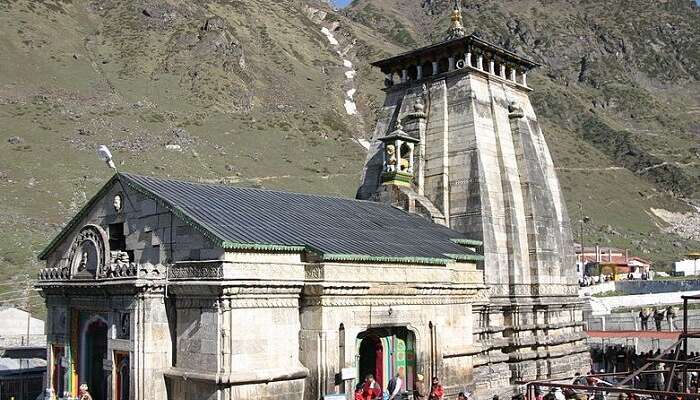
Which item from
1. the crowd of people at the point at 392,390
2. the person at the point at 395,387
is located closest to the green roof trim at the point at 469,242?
the crowd of people at the point at 392,390

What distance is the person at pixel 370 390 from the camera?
2141cm

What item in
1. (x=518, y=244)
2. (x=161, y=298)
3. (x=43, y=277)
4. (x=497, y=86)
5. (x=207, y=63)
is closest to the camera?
(x=161, y=298)

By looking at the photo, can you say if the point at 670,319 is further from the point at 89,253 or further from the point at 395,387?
the point at 89,253

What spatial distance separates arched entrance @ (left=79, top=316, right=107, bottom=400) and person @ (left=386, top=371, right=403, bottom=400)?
27.6 ft

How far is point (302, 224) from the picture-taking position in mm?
23297

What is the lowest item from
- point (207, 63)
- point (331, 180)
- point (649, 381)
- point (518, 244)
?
point (649, 381)

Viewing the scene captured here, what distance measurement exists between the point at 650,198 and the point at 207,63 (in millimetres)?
91446

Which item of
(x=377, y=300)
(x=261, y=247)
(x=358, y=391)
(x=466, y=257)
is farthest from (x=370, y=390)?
(x=466, y=257)

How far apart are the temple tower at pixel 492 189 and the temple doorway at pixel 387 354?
4.21 meters

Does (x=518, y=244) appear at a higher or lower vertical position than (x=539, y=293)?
higher

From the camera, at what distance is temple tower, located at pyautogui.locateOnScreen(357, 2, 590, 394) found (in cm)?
2916

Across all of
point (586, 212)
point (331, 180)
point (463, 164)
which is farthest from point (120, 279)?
point (586, 212)

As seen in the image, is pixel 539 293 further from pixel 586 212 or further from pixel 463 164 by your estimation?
pixel 586 212

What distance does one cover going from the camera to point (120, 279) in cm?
2105
